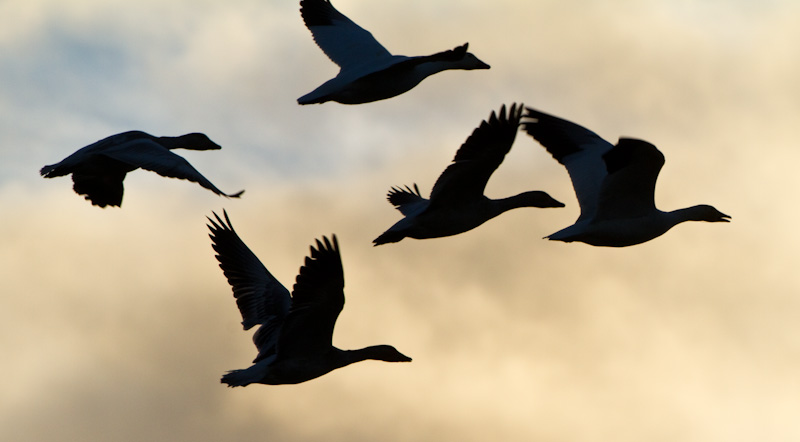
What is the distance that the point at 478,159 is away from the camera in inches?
620

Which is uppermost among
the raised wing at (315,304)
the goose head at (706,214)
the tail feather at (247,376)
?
the goose head at (706,214)

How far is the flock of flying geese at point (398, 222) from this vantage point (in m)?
15.1

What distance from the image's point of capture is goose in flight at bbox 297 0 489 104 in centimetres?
1633

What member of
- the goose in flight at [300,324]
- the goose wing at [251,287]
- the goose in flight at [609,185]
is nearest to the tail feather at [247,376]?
the goose in flight at [300,324]

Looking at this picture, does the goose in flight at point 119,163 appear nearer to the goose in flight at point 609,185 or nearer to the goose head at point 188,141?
the goose head at point 188,141

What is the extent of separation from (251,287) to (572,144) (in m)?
5.19

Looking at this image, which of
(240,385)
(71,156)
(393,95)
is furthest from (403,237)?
(71,156)

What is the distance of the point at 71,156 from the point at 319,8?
5.10 m

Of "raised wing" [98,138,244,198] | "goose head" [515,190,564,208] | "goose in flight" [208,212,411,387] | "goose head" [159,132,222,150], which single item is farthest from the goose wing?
"goose head" [515,190,564,208]

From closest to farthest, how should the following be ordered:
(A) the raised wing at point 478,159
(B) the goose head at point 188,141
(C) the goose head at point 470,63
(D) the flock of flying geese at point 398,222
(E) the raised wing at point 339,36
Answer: (D) the flock of flying geese at point 398,222
(A) the raised wing at point 478,159
(C) the goose head at point 470,63
(E) the raised wing at point 339,36
(B) the goose head at point 188,141

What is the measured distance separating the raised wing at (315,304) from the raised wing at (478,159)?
8.11ft

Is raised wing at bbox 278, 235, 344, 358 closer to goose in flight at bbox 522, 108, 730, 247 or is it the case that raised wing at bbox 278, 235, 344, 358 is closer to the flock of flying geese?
the flock of flying geese

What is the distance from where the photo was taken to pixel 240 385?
14992 mm

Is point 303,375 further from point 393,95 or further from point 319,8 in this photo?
point 319,8
